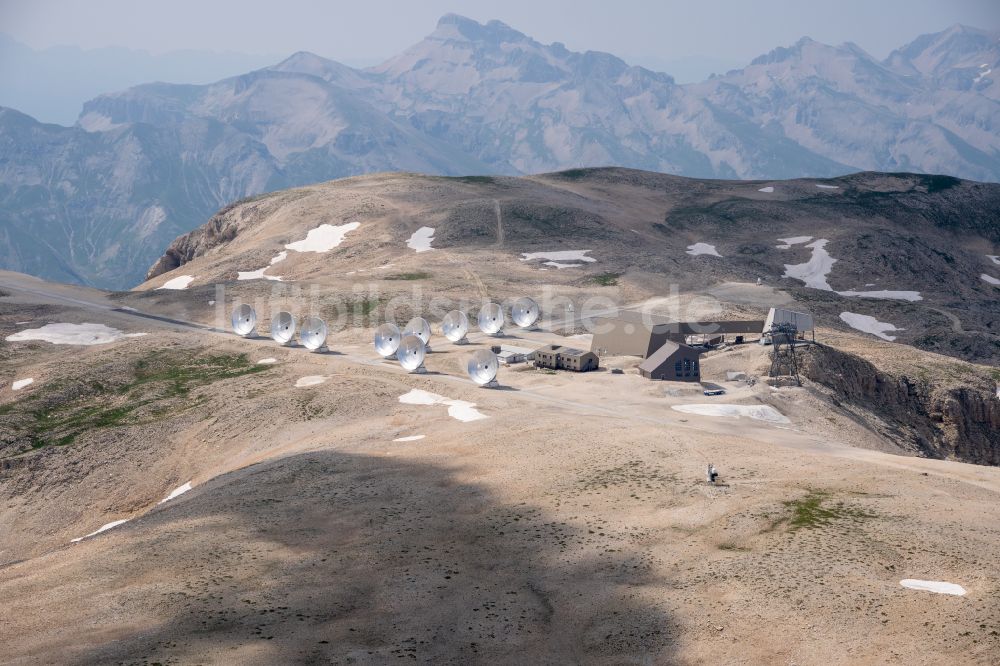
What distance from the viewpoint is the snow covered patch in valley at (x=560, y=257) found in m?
149

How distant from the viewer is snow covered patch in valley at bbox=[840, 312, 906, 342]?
133 m

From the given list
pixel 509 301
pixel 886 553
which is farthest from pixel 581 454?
pixel 509 301

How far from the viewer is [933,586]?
38906mm

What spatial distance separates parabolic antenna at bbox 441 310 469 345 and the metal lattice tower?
32.4 metres

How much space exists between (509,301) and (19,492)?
64054 millimetres

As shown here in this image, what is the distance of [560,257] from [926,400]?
7112 centimetres

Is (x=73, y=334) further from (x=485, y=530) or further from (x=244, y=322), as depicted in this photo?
(x=485, y=530)

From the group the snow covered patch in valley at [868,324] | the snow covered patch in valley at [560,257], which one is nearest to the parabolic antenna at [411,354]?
the snow covered patch in valley at [560,257]

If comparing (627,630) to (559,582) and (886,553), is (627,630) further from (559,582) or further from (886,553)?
(886,553)

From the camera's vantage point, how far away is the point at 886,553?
42.1 metres

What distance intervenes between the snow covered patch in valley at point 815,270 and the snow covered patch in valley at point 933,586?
129052mm

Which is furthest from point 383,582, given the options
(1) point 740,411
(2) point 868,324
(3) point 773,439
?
(2) point 868,324

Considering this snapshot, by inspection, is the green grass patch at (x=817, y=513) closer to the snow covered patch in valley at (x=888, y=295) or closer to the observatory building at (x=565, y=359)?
the observatory building at (x=565, y=359)

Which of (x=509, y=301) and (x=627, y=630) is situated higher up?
(x=509, y=301)
